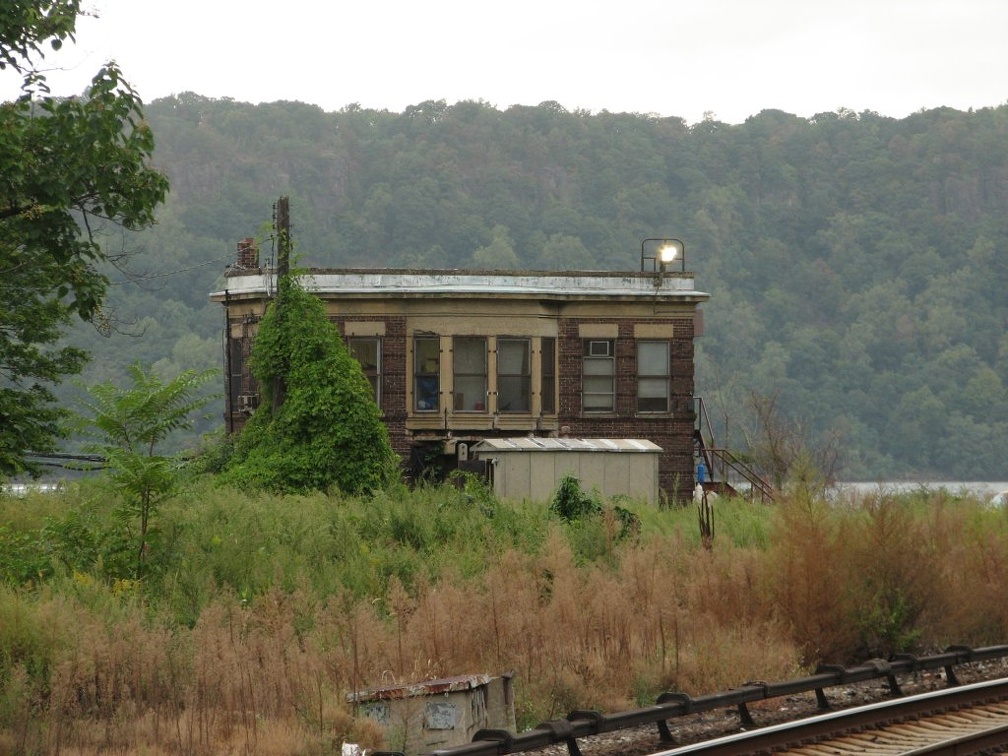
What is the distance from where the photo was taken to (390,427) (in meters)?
36.6

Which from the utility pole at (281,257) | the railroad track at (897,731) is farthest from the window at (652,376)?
the railroad track at (897,731)

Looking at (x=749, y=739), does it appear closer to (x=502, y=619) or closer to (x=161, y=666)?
(x=502, y=619)

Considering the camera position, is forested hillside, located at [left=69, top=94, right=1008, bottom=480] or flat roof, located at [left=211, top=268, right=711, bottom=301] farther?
forested hillside, located at [left=69, top=94, right=1008, bottom=480]

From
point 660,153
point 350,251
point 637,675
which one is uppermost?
point 660,153

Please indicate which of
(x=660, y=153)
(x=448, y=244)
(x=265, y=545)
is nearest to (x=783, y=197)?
(x=660, y=153)

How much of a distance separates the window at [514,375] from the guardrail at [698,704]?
2190 centimetres

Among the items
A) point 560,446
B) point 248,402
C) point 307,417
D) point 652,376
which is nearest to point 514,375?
point 652,376

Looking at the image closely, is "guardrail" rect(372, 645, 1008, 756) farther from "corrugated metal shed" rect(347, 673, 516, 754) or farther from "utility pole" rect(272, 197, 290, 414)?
"utility pole" rect(272, 197, 290, 414)

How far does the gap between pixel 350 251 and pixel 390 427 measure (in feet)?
204

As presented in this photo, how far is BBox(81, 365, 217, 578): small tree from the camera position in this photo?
16.7 meters

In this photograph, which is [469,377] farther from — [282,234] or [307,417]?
[282,234]

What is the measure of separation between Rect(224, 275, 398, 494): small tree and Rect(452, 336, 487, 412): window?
5.18 metres

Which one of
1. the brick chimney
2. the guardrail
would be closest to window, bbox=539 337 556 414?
the brick chimney

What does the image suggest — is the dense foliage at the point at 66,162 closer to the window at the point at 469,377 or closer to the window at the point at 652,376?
the window at the point at 469,377
